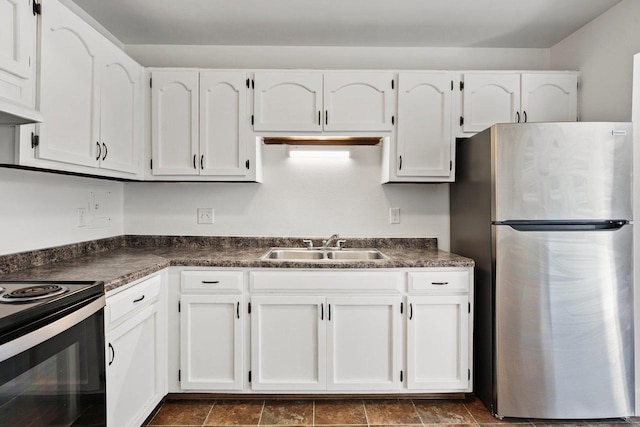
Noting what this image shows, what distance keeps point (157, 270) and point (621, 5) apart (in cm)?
316

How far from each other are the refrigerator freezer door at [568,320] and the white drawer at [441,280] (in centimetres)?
22

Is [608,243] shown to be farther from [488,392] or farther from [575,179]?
[488,392]

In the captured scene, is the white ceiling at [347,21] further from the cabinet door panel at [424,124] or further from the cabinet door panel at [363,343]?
the cabinet door panel at [363,343]

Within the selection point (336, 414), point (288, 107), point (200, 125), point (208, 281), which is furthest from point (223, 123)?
point (336, 414)

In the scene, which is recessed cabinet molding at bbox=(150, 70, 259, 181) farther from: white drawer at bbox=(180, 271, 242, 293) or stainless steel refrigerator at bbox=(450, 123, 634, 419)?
stainless steel refrigerator at bbox=(450, 123, 634, 419)

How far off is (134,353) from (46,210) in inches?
36.5

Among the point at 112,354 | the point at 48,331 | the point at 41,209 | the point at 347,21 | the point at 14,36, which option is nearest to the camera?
the point at 48,331

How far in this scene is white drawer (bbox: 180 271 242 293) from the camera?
2.13m

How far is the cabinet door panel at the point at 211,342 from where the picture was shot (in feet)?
6.97

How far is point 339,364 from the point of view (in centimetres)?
214

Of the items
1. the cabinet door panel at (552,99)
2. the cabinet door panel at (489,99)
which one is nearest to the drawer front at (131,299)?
the cabinet door panel at (489,99)

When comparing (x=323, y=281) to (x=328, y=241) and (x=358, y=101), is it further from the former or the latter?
(x=358, y=101)

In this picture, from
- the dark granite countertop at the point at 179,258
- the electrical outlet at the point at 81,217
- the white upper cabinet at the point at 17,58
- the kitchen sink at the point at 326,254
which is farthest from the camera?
the kitchen sink at the point at 326,254

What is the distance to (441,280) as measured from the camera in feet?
7.07
